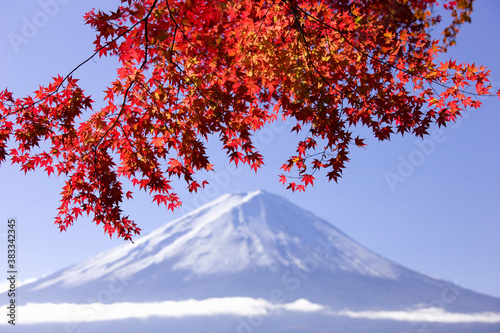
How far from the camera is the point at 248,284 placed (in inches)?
3455

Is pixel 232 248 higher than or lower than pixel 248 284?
higher

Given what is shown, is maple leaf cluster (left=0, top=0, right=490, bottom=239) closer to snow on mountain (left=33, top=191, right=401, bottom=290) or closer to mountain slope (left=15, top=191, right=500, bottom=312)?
mountain slope (left=15, top=191, right=500, bottom=312)

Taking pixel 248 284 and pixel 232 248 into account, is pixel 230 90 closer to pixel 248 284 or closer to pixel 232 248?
pixel 248 284

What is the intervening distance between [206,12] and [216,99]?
1159 millimetres

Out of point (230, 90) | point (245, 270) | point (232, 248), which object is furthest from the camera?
point (232, 248)

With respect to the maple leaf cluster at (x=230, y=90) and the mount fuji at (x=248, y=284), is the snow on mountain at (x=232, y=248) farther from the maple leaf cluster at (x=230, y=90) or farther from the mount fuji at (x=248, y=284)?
the maple leaf cluster at (x=230, y=90)

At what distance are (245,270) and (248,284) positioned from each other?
5.16m

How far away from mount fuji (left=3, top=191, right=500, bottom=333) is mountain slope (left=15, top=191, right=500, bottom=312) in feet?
0.89

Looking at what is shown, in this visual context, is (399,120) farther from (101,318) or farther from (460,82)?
(101,318)

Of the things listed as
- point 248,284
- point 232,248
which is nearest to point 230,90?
point 248,284

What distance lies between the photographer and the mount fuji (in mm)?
90938

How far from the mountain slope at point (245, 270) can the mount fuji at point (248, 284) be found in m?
0.27

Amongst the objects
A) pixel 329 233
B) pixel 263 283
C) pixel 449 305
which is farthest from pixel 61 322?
pixel 449 305

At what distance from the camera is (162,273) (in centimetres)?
9538
